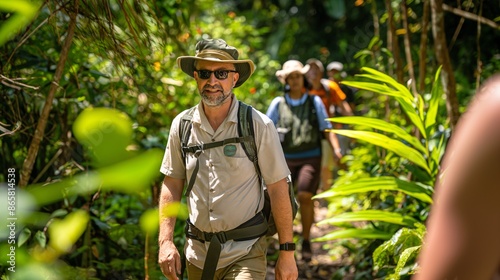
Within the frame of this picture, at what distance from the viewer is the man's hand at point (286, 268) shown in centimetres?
371

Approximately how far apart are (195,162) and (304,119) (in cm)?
315

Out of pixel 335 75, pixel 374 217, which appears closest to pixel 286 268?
pixel 374 217

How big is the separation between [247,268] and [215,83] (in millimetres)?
1039

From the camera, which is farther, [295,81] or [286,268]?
[295,81]

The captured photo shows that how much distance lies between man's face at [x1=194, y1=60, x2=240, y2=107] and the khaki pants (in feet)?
2.68

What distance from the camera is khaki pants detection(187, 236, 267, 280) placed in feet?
12.3

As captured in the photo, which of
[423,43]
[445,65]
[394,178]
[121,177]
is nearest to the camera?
[121,177]

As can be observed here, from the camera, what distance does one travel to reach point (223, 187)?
3.76m

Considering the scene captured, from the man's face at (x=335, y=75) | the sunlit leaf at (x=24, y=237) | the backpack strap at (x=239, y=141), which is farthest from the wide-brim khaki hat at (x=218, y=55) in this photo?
the man's face at (x=335, y=75)

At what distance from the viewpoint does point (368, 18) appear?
54.4ft

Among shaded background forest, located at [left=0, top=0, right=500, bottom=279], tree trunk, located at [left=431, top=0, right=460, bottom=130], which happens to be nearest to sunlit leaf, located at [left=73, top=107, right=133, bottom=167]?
shaded background forest, located at [left=0, top=0, right=500, bottom=279]

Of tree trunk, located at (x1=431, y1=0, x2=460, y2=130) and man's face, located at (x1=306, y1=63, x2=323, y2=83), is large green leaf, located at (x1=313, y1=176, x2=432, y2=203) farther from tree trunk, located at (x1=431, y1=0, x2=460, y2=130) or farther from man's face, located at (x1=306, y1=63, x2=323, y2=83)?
man's face, located at (x1=306, y1=63, x2=323, y2=83)

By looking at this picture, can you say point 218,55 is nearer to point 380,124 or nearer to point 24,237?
point 380,124

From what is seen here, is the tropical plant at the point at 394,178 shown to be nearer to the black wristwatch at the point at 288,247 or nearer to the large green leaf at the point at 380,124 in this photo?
the large green leaf at the point at 380,124
